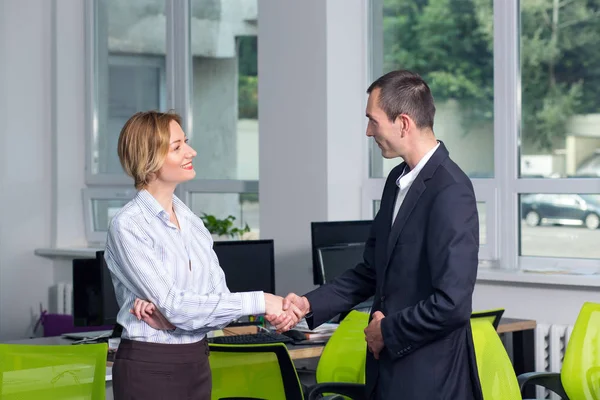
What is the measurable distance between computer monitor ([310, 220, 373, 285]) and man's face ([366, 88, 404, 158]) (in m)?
2.39

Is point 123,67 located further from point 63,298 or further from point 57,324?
point 57,324

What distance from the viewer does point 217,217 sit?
682 centimetres

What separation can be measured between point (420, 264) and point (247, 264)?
7.94ft

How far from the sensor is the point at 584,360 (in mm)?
4012

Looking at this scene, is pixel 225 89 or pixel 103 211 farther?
pixel 103 211

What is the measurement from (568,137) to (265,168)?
1.79 m

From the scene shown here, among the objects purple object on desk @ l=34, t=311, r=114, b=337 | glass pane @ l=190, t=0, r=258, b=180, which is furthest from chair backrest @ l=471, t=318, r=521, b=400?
purple object on desk @ l=34, t=311, r=114, b=337

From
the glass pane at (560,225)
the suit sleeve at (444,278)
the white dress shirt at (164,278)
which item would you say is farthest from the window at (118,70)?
the suit sleeve at (444,278)

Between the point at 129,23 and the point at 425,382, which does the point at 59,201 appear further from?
the point at 425,382

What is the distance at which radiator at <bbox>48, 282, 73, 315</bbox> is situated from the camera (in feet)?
23.9

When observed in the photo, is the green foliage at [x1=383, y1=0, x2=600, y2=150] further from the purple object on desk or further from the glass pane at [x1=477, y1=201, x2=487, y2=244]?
the purple object on desk

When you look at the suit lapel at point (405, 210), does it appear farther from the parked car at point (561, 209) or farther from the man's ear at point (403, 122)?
the parked car at point (561, 209)

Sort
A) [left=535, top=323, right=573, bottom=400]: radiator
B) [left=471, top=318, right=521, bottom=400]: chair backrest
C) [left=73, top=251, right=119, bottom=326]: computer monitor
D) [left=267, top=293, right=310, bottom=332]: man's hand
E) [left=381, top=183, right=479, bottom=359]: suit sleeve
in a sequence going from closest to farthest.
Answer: [left=381, top=183, right=479, bottom=359]: suit sleeve
[left=267, top=293, right=310, bottom=332]: man's hand
[left=471, top=318, right=521, bottom=400]: chair backrest
[left=73, top=251, right=119, bottom=326]: computer monitor
[left=535, top=323, right=573, bottom=400]: radiator

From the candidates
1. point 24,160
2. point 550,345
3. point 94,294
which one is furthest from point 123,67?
point 550,345
